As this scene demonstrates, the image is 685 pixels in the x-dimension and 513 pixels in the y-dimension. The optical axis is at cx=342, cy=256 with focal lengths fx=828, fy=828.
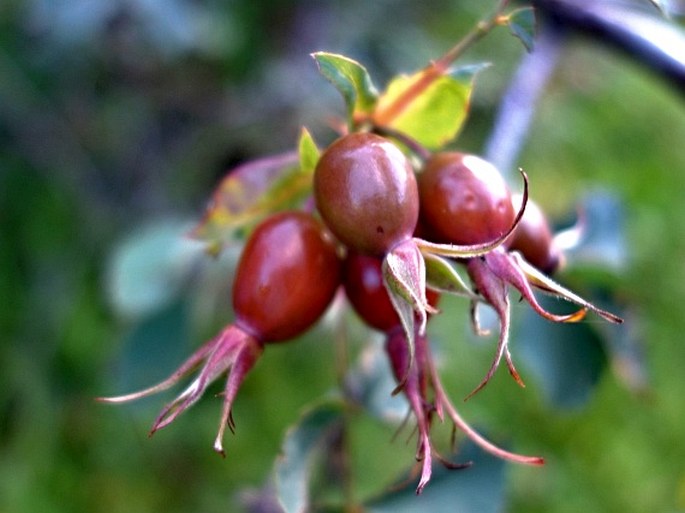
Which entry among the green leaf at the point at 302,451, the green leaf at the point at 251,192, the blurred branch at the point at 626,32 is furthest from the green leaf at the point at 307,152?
the blurred branch at the point at 626,32

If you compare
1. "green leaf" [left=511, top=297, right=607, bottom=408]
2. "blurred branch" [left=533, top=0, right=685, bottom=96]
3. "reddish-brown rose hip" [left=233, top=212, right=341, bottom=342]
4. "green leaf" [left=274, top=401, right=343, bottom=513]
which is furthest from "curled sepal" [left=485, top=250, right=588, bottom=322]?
"blurred branch" [left=533, top=0, right=685, bottom=96]

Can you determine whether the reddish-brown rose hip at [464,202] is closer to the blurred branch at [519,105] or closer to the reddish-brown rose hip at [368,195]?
the reddish-brown rose hip at [368,195]

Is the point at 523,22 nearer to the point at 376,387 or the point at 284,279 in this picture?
the point at 284,279

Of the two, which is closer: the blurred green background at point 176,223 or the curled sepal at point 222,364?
the curled sepal at point 222,364

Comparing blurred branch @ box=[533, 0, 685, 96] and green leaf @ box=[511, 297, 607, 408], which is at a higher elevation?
blurred branch @ box=[533, 0, 685, 96]

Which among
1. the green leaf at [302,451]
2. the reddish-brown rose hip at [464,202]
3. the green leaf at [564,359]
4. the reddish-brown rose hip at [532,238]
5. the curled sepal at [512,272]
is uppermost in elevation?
the reddish-brown rose hip at [464,202]

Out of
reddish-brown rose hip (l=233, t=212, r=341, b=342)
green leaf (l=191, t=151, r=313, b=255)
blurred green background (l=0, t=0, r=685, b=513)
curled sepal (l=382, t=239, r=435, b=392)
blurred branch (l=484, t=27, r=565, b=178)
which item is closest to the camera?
curled sepal (l=382, t=239, r=435, b=392)

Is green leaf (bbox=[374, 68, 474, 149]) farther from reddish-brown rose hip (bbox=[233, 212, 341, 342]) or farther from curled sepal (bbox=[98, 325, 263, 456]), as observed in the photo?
curled sepal (bbox=[98, 325, 263, 456])
